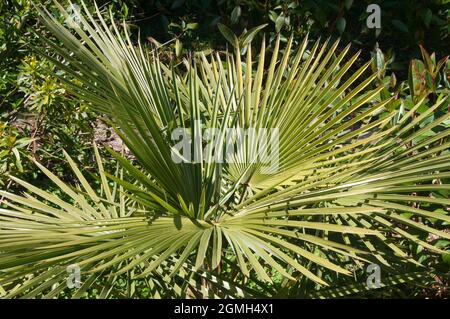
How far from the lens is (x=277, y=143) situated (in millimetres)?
2236

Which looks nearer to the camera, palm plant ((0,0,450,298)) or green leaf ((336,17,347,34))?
palm plant ((0,0,450,298))

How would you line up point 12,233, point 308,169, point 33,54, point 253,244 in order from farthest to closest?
point 33,54, point 308,169, point 12,233, point 253,244

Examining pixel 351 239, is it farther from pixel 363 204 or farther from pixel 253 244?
pixel 253 244

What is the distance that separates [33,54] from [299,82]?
181 cm

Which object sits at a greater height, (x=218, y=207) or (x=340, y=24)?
(x=340, y=24)

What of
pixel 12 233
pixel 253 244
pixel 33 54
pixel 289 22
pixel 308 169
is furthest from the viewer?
pixel 289 22

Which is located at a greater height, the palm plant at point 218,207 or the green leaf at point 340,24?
the green leaf at point 340,24

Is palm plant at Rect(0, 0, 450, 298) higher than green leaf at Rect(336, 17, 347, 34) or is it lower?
lower

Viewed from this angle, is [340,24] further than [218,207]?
Yes

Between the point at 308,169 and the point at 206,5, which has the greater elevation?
the point at 206,5

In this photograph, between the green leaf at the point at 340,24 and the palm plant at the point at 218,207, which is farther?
the green leaf at the point at 340,24
